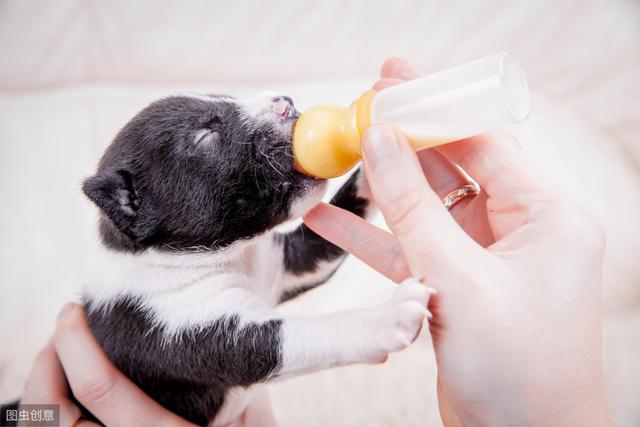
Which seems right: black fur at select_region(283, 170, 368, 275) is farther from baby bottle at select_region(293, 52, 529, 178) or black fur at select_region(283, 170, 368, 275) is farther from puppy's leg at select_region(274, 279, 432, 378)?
puppy's leg at select_region(274, 279, 432, 378)

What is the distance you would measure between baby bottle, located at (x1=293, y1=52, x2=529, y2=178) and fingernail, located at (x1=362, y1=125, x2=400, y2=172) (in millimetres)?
68

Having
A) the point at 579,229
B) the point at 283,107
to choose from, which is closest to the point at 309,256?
the point at 283,107

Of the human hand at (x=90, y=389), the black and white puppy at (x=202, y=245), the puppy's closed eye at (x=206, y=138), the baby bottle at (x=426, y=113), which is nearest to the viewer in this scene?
the baby bottle at (x=426, y=113)

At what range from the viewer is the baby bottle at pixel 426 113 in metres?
1.20

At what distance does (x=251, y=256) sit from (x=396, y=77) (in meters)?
0.70

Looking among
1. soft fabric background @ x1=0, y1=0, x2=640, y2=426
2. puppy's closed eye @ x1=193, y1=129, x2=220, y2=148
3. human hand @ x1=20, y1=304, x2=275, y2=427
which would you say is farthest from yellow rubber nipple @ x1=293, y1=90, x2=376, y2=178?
soft fabric background @ x1=0, y1=0, x2=640, y2=426

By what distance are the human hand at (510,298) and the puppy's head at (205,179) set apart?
0.29 meters

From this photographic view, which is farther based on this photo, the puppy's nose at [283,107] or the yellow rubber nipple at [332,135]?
the puppy's nose at [283,107]

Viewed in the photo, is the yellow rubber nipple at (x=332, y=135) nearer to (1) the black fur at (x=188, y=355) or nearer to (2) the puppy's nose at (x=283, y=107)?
(2) the puppy's nose at (x=283, y=107)

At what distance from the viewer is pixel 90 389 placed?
1.74 m

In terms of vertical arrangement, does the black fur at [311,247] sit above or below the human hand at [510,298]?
below

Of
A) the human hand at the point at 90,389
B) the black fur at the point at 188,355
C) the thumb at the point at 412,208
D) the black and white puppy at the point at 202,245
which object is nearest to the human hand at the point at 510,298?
the thumb at the point at 412,208

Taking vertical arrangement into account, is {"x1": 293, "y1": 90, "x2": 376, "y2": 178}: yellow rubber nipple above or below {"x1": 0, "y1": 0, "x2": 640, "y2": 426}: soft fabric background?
above

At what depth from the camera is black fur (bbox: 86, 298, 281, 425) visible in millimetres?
1481
